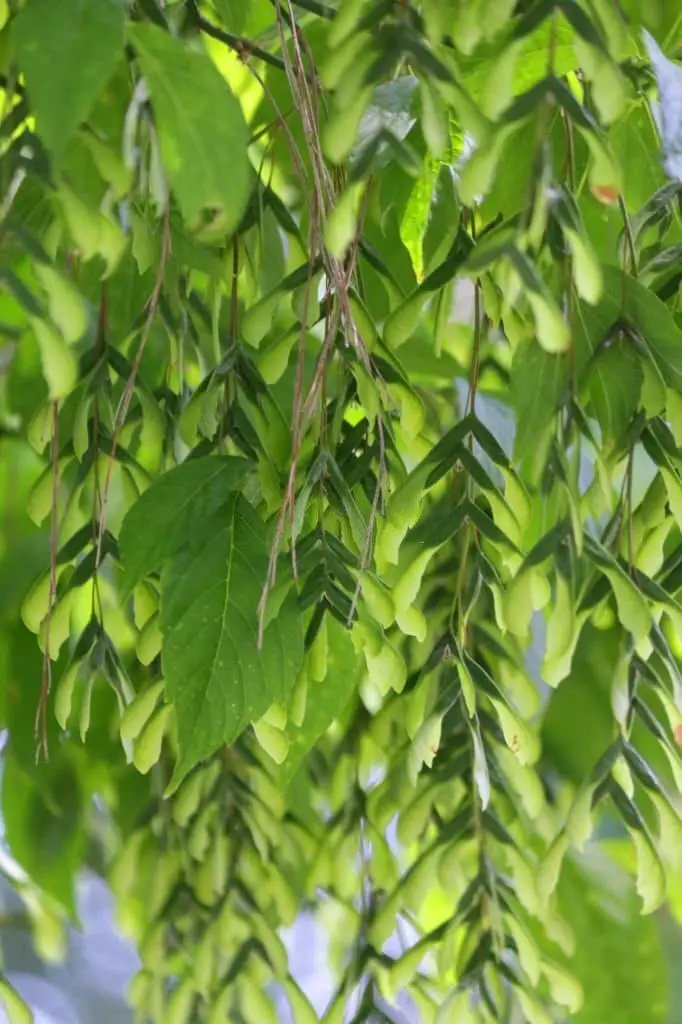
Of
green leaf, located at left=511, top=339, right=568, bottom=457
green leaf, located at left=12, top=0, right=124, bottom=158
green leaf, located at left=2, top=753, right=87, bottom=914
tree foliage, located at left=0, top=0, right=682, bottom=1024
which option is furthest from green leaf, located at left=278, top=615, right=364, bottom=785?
green leaf, located at left=2, top=753, right=87, bottom=914

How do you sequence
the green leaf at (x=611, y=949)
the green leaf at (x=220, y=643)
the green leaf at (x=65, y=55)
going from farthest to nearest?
the green leaf at (x=611, y=949) → the green leaf at (x=220, y=643) → the green leaf at (x=65, y=55)

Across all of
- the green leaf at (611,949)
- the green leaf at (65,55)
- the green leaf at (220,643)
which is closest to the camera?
the green leaf at (65,55)

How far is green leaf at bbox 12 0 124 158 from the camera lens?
292mm

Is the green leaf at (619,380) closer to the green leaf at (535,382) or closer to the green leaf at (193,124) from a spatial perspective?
the green leaf at (535,382)

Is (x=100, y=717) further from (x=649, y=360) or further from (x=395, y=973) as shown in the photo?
(x=649, y=360)

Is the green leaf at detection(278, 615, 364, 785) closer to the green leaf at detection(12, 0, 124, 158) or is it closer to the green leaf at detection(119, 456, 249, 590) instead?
the green leaf at detection(119, 456, 249, 590)

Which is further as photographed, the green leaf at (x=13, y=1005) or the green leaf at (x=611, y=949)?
the green leaf at (x=611, y=949)

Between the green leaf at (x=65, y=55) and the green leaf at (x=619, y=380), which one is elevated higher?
the green leaf at (x=65, y=55)

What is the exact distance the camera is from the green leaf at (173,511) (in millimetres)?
A: 423

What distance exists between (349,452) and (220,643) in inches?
3.8

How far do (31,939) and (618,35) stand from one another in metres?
1.00

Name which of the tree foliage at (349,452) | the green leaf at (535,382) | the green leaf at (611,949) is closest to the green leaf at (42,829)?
the tree foliage at (349,452)

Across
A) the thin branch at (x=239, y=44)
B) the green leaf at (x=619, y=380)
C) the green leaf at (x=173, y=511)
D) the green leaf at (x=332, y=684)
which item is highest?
the thin branch at (x=239, y=44)

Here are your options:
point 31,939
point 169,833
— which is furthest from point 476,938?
point 31,939
